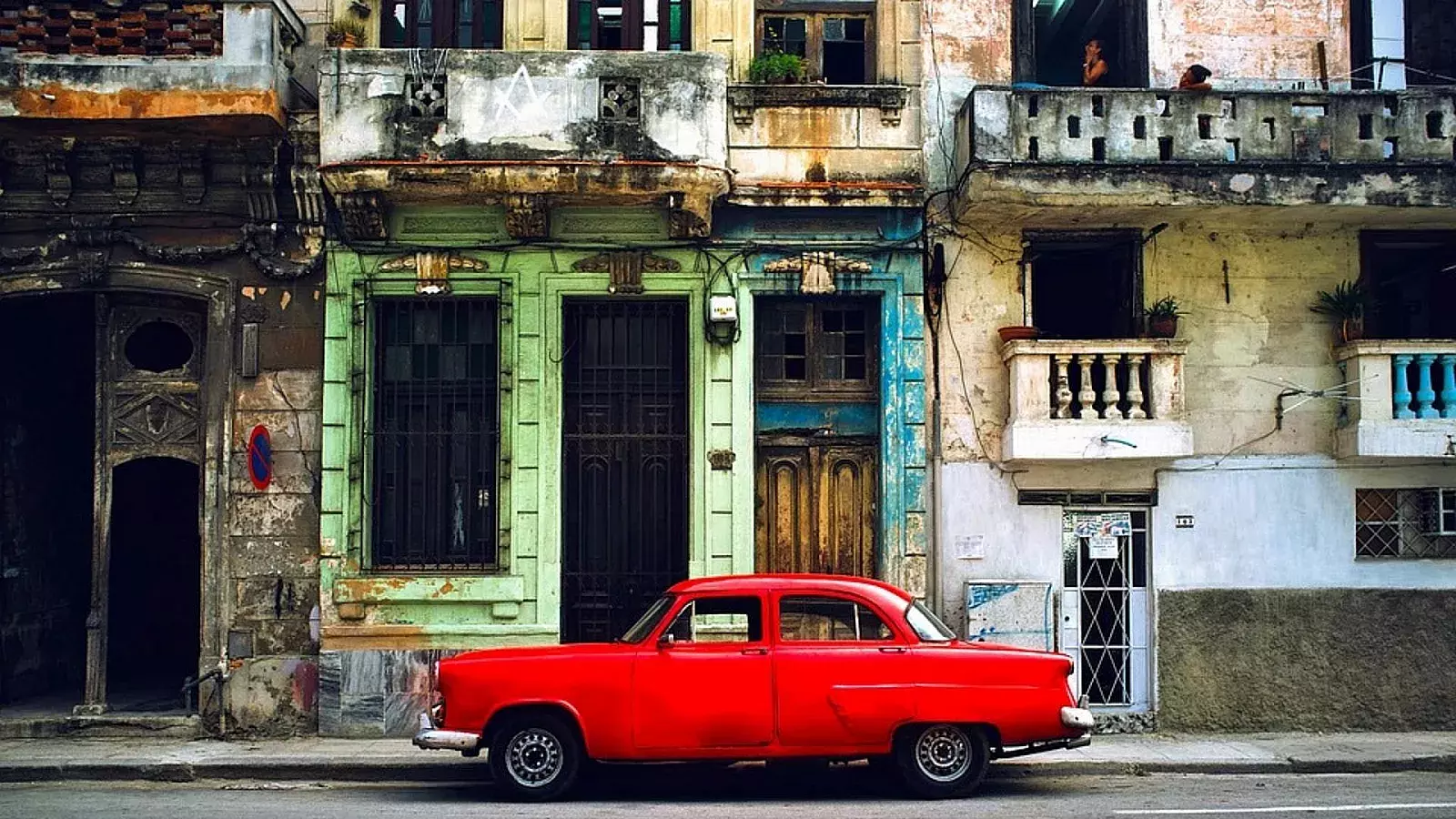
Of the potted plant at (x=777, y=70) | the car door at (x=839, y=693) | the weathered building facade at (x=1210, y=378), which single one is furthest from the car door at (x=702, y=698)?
the potted plant at (x=777, y=70)

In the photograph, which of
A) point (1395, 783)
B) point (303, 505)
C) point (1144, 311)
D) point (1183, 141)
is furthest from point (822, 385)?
point (1395, 783)

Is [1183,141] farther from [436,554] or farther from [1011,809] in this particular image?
[436,554]

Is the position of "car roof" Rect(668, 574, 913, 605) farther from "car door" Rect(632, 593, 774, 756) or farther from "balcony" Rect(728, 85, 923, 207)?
"balcony" Rect(728, 85, 923, 207)

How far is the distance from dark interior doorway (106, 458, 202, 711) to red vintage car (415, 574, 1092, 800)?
6971mm

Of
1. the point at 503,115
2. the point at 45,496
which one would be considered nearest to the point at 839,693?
the point at 503,115

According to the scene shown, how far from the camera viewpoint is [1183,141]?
13086mm

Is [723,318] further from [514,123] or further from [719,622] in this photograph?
[719,622]

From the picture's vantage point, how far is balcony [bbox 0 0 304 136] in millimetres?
12648

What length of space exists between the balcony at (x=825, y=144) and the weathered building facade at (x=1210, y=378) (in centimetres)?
40

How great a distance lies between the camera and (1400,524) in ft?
45.4

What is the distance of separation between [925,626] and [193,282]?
7.95m

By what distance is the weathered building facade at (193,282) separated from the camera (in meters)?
12.8

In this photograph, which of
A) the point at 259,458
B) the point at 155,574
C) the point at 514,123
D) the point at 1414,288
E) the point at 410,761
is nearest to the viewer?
the point at 410,761

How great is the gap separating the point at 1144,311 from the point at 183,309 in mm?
9586
